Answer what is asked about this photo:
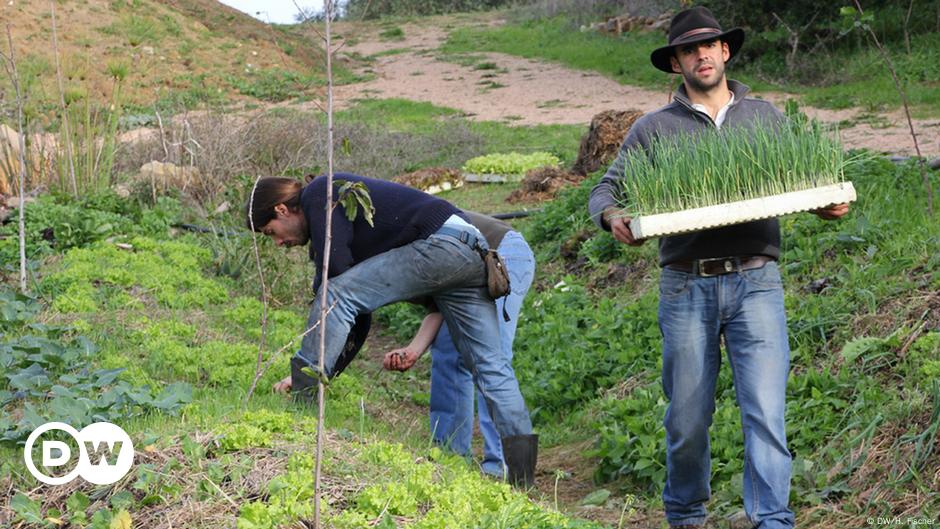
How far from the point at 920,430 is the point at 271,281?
560 cm

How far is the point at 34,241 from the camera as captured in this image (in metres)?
10.0

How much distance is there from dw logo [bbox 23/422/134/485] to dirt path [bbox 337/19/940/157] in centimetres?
919

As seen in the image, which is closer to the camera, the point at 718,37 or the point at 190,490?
the point at 190,490

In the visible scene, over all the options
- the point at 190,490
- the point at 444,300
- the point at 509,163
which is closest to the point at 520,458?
the point at 444,300

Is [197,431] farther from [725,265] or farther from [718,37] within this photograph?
[718,37]

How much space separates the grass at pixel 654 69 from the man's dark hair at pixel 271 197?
359 inches

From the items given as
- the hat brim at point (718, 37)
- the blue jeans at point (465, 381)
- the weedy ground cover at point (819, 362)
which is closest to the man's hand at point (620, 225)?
the hat brim at point (718, 37)

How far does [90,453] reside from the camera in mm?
4473

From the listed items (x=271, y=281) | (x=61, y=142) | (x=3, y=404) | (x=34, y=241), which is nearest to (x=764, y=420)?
(x=3, y=404)

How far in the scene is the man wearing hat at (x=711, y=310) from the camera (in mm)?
4512

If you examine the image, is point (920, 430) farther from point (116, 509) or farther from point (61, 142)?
point (61, 142)

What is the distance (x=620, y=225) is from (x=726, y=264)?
1.52ft

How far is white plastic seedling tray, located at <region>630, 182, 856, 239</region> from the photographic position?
14.7 feet

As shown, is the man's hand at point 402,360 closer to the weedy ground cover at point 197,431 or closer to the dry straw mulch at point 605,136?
the weedy ground cover at point 197,431
